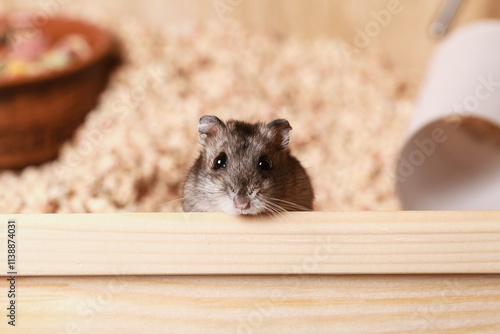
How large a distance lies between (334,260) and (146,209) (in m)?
1.09

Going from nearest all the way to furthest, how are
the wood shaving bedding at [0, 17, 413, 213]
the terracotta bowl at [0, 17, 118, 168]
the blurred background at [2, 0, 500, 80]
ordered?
the wood shaving bedding at [0, 17, 413, 213] < the terracotta bowl at [0, 17, 118, 168] < the blurred background at [2, 0, 500, 80]

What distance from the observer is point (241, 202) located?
998 millimetres

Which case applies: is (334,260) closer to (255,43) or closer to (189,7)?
(255,43)

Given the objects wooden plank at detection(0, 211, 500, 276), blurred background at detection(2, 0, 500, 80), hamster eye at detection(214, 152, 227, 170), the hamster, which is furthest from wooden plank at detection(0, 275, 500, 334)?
blurred background at detection(2, 0, 500, 80)

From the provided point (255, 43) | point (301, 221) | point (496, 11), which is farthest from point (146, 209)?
point (496, 11)

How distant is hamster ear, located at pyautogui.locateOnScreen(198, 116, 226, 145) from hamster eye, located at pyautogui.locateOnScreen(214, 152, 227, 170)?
0.07 metres

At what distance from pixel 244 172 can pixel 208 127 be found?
0.52ft

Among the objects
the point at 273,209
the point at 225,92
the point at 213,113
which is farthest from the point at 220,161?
the point at 225,92

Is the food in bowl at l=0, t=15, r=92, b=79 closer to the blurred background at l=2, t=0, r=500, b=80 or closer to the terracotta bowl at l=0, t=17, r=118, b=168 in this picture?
the terracotta bowl at l=0, t=17, r=118, b=168

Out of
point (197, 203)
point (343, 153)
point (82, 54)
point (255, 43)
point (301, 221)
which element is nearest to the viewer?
point (301, 221)

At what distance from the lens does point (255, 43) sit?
2871mm

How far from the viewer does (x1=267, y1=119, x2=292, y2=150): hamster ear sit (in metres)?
1.13

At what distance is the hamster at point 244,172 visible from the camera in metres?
1.05

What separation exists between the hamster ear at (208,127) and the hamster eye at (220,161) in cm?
7
